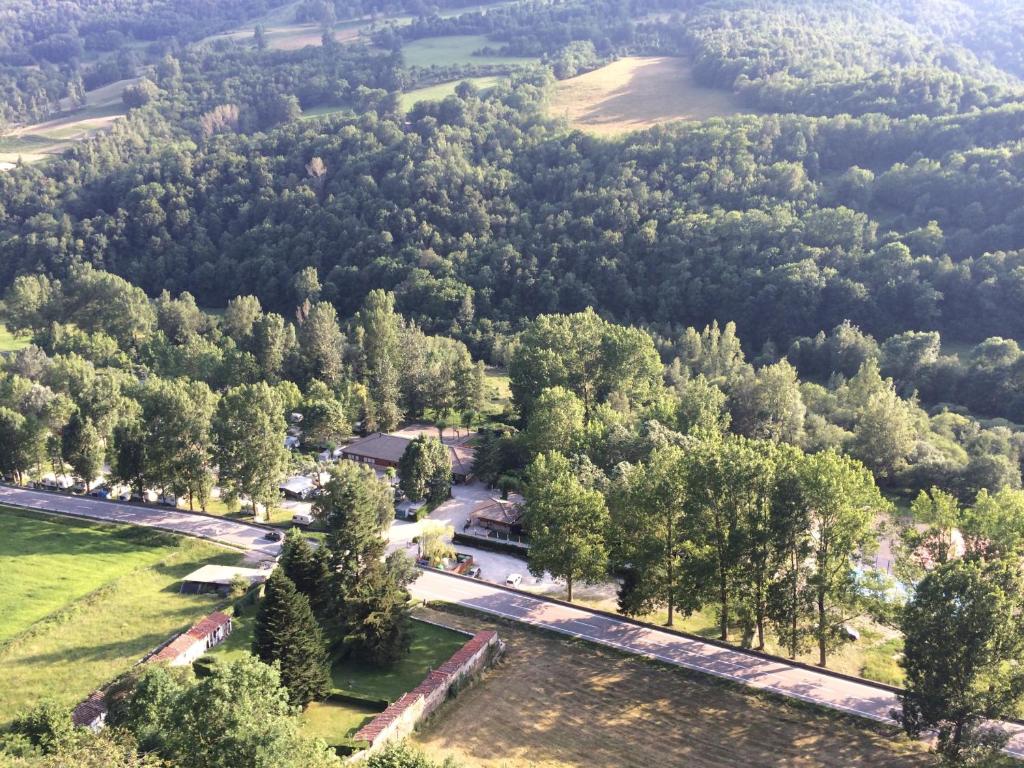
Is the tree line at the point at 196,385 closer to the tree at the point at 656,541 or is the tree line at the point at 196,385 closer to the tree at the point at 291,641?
the tree at the point at 291,641

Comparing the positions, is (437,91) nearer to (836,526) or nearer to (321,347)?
(321,347)

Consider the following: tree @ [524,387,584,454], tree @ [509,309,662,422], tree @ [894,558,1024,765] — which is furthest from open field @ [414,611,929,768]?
tree @ [509,309,662,422]

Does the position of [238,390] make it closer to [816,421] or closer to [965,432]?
[816,421]

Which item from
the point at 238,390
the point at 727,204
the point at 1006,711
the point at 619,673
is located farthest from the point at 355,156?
the point at 1006,711

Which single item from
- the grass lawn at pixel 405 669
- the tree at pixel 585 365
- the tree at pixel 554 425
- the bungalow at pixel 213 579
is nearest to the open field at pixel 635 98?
the tree at pixel 585 365

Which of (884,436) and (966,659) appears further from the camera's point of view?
(884,436)

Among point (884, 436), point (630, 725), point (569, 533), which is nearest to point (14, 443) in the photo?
point (569, 533)
